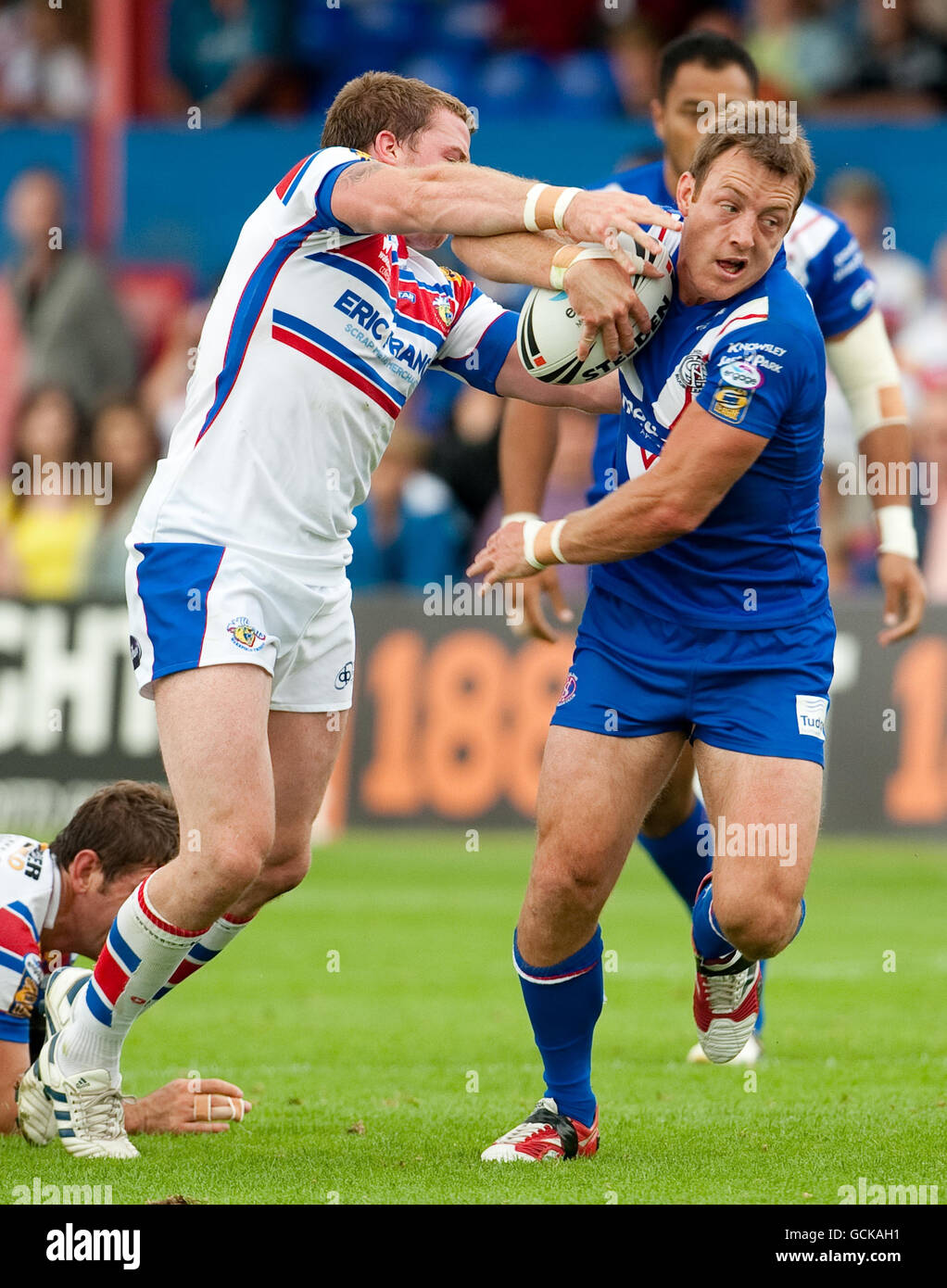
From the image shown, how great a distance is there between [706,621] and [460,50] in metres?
13.5

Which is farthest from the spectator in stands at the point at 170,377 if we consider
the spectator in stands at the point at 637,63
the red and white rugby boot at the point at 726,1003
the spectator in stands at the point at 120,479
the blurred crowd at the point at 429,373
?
the red and white rugby boot at the point at 726,1003

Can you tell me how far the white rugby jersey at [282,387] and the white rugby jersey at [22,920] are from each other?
1.00m

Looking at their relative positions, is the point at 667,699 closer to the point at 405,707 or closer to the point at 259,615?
the point at 259,615

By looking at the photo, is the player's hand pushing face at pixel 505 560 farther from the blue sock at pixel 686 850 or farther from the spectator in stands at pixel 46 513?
the spectator in stands at pixel 46 513

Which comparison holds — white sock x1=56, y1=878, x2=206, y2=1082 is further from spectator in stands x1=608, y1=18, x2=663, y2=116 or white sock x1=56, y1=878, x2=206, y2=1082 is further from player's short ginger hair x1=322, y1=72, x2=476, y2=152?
spectator in stands x1=608, y1=18, x2=663, y2=116

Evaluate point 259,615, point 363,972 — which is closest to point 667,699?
point 259,615

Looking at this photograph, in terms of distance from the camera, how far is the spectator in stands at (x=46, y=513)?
13.5 metres

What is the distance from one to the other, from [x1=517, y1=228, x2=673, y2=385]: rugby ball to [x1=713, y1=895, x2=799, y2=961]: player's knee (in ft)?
4.83

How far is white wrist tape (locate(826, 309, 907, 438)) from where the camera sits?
6.75 metres

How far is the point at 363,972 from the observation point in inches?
338

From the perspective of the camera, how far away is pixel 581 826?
5.00m

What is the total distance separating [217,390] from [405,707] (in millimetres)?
7100

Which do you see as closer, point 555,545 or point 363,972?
point 555,545
